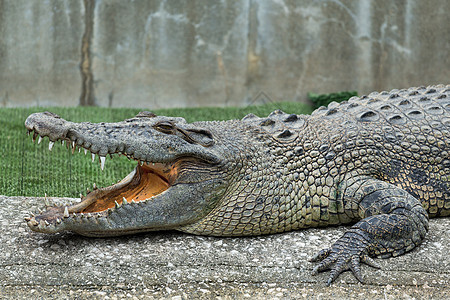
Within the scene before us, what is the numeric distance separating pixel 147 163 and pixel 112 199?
439mm

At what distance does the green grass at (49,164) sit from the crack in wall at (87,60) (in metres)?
0.88

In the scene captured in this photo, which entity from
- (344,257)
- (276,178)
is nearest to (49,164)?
(276,178)

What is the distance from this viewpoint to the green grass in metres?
4.54

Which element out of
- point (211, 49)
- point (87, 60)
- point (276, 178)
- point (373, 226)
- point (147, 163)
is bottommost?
point (373, 226)

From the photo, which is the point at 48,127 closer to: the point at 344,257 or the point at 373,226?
the point at 344,257

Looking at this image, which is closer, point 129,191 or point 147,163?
point 147,163

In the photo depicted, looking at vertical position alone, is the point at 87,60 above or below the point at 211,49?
below

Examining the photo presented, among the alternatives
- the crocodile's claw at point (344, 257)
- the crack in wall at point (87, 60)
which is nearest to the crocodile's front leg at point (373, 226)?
the crocodile's claw at point (344, 257)

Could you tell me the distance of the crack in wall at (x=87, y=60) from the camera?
7598 mm

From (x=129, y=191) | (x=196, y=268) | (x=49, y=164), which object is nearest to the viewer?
(x=196, y=268)

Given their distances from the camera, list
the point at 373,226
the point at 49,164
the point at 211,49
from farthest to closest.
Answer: the point at 211,49 → the point at 49,164 → the point at 373,226

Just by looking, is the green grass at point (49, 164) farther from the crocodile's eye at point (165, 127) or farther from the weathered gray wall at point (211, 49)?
the crocodile's eye at point (165, 127)

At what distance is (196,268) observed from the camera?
107 inches

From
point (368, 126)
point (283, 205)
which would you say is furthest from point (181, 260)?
point (368, 126)
